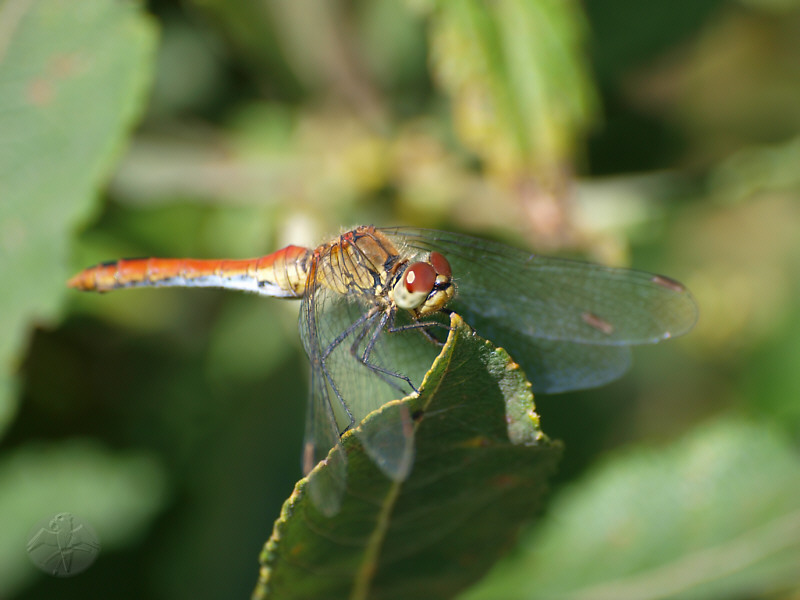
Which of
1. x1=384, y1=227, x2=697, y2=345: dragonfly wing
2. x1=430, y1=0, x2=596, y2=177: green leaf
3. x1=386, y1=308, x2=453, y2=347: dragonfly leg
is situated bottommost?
x1=386, y1=308, x2=453, y2=347: dragonfly leg

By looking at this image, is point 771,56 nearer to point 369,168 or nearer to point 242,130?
point 369,168

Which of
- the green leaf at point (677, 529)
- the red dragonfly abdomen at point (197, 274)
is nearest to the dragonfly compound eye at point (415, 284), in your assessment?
the red dragonfly abdomen at point (197, 274)

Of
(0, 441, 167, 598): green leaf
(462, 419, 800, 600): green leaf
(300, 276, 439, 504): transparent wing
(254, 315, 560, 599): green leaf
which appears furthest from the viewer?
(0, 441, 167, 598): green leaf

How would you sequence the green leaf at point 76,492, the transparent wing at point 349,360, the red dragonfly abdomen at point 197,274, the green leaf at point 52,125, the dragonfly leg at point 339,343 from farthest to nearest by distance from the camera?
the green leaf at point 76,492
the red dragonfly abdomen at point 197,274
the green leaf at point 52,125
the dragonfly leg at point 339,343
the transparent wing at point 349,360

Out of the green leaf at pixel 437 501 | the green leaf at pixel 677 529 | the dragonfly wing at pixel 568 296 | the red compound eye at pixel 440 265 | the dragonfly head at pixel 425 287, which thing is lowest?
the green leaf at pixel 437 501

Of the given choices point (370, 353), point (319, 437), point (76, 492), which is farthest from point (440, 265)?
point (76, 492)

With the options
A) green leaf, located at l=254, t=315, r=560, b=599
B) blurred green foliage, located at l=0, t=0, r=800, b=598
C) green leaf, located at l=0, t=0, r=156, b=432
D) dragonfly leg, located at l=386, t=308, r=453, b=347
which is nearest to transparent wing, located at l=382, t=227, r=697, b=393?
dragonfly leg, located at l=386, t=308, r=453, b=347

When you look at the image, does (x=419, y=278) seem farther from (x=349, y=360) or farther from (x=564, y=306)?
(x=564, y=306)

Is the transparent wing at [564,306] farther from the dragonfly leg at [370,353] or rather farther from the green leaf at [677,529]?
the green leaf at [677,529]

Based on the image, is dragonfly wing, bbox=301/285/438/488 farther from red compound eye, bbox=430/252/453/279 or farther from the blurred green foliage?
the blurred green foliage
